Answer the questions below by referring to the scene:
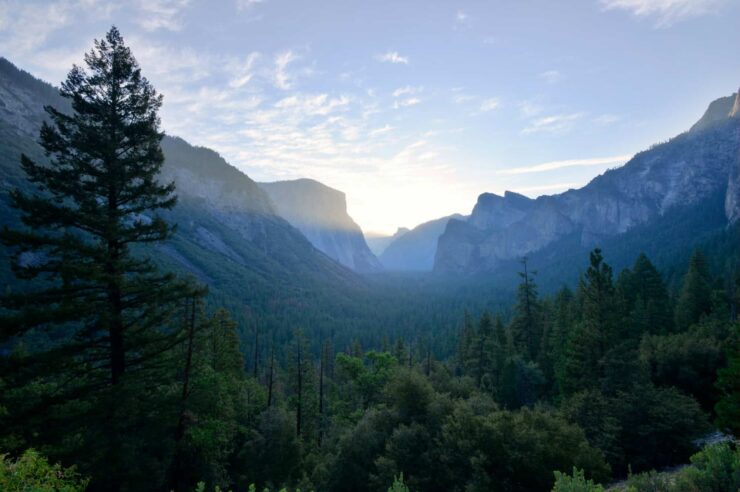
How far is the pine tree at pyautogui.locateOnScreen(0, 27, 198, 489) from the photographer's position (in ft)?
33.1

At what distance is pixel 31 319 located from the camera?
986 cm

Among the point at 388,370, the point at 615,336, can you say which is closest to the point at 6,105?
the point at 388,370

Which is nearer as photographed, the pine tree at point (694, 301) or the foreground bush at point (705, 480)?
the foreground bush at point (705, 480)

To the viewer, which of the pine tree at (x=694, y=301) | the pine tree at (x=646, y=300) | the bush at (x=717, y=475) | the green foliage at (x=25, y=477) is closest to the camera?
the green foliage at (x=25, y=477)

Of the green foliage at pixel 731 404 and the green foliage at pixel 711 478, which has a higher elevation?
the green foliage at pixel 711 478

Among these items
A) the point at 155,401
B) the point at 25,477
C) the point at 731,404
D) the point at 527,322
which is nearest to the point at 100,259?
the point at 155,401

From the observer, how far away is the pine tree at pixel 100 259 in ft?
33.1

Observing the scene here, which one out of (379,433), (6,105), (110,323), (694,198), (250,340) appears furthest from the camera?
(694,198)

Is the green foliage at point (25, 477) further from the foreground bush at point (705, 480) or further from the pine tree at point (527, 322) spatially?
the pine tree at point (527, 322)

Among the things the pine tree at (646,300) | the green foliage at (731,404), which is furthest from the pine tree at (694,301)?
the green foliage at (731,404)

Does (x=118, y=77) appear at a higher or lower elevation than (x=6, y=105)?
lower

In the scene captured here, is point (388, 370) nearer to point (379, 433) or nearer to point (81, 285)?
point (379, 433)

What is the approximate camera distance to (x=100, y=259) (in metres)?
10.7

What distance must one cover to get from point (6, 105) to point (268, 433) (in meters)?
207
